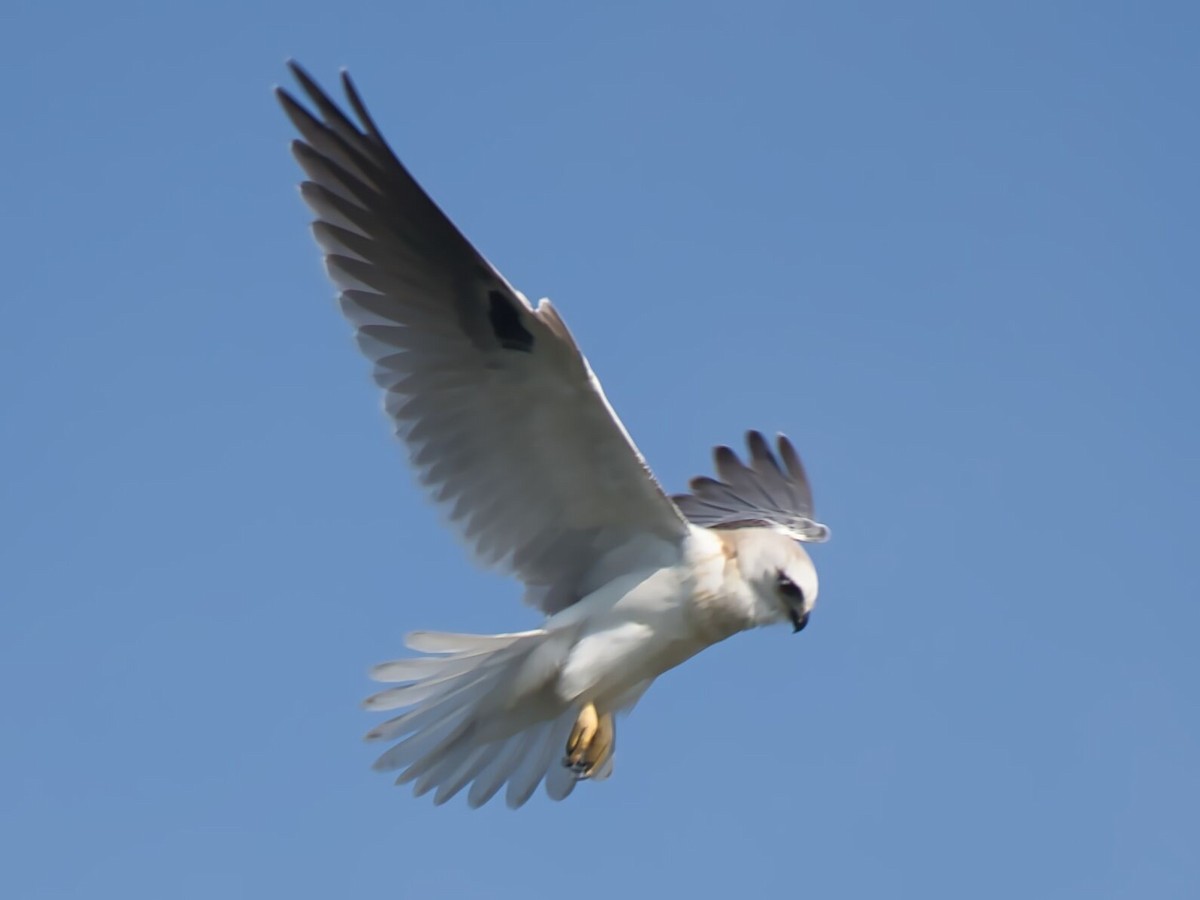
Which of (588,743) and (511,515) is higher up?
(511,515)

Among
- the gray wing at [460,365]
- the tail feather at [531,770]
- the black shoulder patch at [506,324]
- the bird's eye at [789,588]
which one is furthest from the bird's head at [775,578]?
the black shoulder patch at [506,324]

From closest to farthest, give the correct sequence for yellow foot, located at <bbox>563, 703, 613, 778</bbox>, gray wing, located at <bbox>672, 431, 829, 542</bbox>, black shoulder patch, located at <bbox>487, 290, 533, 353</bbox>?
black shoulder patch, located at <bbox>487, 290, 533, 353</bbox> < yellow foot, located at <bbox>563, 703, 613, 778</bbox> < gray wing, located at <bbox>672, 431, 829, 542</bbox>

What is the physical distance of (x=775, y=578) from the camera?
675 centimetres

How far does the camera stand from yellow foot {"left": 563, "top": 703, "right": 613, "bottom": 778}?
6.90 metres

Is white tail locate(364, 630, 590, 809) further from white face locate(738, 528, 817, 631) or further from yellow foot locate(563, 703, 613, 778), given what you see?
white face locate(738, 528, 817, 631)

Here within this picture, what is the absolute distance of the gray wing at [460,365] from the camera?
666 centimetres

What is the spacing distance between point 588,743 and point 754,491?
7.17ft

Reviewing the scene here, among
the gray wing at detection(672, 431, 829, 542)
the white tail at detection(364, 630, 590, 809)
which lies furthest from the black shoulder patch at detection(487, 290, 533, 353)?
the gray wing at detection(672, 431, 829, 542)

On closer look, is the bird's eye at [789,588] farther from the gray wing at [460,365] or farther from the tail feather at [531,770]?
the tail feather at [531,770]

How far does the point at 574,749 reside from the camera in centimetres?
693

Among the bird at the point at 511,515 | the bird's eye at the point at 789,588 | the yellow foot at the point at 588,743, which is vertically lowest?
the yellow foot at the point at 588,743

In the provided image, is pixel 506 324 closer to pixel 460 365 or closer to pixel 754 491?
pixel 460 365

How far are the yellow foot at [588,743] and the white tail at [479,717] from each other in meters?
0.10

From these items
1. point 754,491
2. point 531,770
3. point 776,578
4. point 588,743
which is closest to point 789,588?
point 776,578
